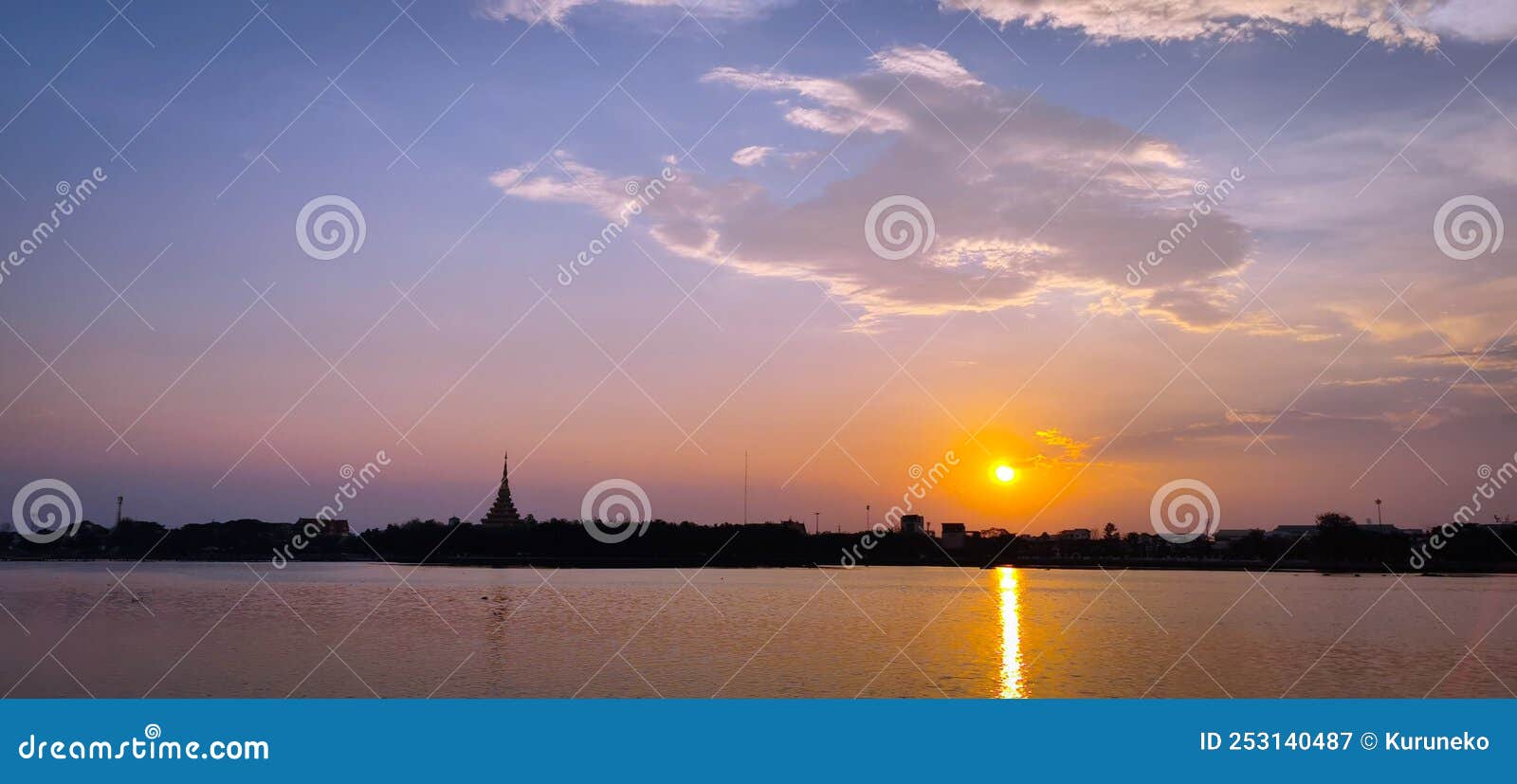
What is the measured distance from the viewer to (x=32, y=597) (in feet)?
269

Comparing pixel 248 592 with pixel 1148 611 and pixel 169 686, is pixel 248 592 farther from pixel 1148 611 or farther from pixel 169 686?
pixel 1148 611

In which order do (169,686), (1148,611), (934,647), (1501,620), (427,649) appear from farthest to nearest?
1. (1148,611)
2. (1501,620)
3. (934,647)
4. (427,649)
5. (169,686)

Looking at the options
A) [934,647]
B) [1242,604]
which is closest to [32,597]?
[934,647]

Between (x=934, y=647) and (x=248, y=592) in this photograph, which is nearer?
(x=934, y=647)

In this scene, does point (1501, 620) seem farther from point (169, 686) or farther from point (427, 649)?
point (169, 686)

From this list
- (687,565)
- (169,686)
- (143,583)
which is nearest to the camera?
(169,686)

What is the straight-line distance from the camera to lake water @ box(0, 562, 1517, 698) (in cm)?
3722

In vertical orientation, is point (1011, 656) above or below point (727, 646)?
above

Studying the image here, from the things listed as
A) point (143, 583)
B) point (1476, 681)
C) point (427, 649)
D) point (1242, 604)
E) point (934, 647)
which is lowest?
point (143, 583)

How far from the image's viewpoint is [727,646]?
48844 millimetres

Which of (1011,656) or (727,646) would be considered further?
(727,646)

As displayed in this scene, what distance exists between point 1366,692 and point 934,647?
1918cm

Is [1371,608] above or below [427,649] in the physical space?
above

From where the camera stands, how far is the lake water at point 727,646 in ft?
122
